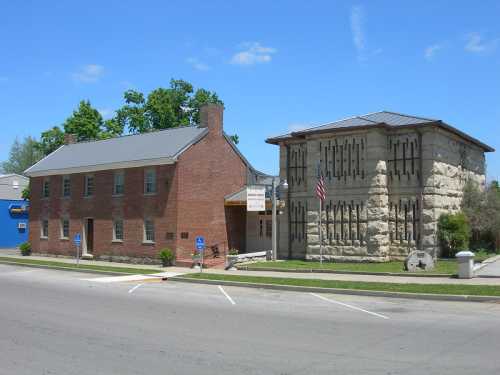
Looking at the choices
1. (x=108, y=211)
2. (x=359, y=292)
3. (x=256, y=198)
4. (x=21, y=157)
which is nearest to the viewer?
(x=359, y=292)

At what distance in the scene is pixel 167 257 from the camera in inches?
1119

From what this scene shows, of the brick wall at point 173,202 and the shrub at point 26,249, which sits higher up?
the brick wall at point 173,202

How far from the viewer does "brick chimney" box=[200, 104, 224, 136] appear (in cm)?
3190

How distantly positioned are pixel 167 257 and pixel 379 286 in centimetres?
1365

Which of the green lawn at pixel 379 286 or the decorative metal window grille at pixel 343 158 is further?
the decorative metal window grille at pixel 343 158

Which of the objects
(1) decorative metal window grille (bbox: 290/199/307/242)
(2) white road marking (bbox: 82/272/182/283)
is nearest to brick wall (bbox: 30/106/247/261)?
(2) white road marking (bbox: 82/272/182/283)

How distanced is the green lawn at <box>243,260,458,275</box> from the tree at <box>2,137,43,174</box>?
72.7 meters

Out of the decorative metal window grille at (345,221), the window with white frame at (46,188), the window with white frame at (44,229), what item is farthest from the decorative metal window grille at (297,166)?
the window with white frame at (44,229)

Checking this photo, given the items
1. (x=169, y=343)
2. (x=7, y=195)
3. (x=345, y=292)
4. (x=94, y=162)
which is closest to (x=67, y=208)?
(x=94, y=162)

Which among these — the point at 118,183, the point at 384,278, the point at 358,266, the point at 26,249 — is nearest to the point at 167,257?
the point at 118,183

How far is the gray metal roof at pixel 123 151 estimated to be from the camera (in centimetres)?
3058

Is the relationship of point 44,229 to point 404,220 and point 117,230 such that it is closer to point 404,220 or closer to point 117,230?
point 117,230

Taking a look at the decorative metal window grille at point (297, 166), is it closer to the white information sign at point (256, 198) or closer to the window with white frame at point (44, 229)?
the white information sign at point (256, 198)

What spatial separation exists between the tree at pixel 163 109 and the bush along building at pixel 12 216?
38.5 ft
